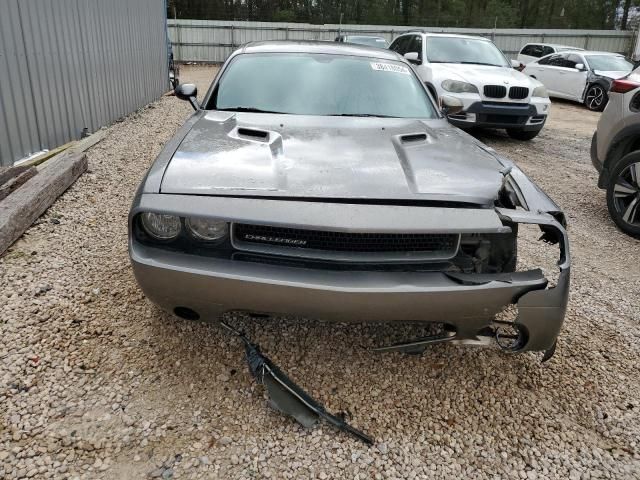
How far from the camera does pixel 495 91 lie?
25.4 feet

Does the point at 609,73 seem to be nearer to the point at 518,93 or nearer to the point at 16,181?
the point at 518,93

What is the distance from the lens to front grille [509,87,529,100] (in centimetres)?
778

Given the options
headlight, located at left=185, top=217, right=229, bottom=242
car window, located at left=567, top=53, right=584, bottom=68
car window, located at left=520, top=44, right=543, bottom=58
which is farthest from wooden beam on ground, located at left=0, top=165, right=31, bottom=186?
car window, located at left=520, top=44, right=543, bottom=58

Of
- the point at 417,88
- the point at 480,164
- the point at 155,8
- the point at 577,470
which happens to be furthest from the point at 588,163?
the point at 155,8

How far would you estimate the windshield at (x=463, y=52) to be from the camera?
8734 millimetres

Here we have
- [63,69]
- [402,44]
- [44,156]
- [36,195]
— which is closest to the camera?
[36,195]

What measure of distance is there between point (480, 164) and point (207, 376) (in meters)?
1.75

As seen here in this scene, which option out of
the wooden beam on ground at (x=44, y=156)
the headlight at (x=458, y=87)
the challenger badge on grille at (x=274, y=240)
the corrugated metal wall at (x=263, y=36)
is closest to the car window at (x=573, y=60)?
the headlight at (x=458, y=87)

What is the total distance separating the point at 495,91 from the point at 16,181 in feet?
21.9

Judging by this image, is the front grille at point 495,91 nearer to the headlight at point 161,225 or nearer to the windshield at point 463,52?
the windshield at point 463,52

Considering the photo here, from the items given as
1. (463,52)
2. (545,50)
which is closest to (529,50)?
(545,50)

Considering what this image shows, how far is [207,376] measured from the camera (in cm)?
240

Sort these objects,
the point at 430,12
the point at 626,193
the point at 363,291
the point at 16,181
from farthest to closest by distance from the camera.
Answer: the point at 430,12 < the point at 626,193 < the point at 16,181 < the point at 363,291

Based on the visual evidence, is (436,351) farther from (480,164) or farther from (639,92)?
(639,92)
